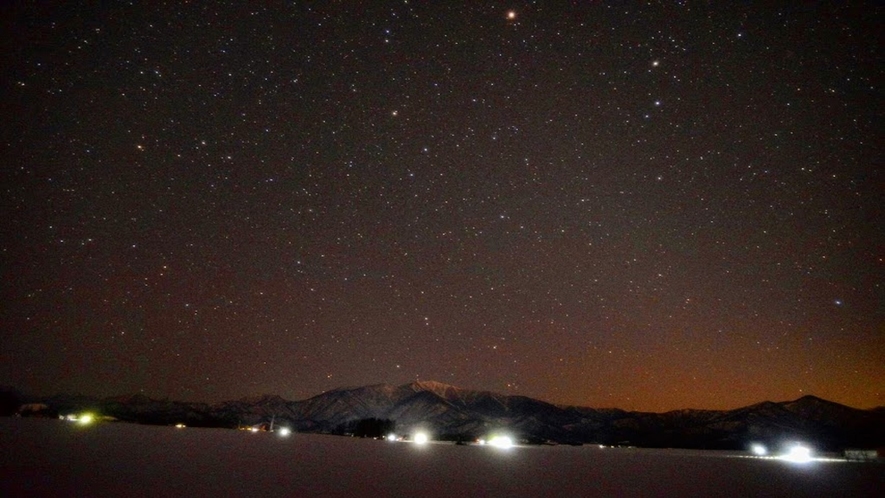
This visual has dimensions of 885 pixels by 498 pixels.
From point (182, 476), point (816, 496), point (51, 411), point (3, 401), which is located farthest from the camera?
point (51, 411)

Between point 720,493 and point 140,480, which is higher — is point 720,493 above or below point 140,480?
below

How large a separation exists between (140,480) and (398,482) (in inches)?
355

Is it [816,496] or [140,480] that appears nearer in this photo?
[140,480]

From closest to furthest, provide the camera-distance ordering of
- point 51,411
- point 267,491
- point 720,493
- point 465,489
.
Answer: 1. point 267,491
2. point 465,489
3. point 720,493
4. point 51,411

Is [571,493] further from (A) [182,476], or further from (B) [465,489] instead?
(A) [182,476]

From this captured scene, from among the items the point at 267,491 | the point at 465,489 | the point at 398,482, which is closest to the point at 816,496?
the point at 465,489

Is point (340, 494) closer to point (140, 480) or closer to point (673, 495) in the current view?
point (140, 480)

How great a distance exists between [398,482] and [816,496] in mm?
20710

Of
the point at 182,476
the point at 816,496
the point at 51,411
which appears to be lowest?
the point at 51,411

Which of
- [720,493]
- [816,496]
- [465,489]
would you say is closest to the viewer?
[465,489]

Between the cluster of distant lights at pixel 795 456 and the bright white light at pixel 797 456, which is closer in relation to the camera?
the bright white light at pixel 797 456

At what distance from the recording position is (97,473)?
15555 mm

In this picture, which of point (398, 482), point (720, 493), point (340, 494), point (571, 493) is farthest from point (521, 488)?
point (720, 493)

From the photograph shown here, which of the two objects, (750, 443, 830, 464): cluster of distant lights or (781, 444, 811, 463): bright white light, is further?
(750, 443, 830, 464): cluster of distant lights
